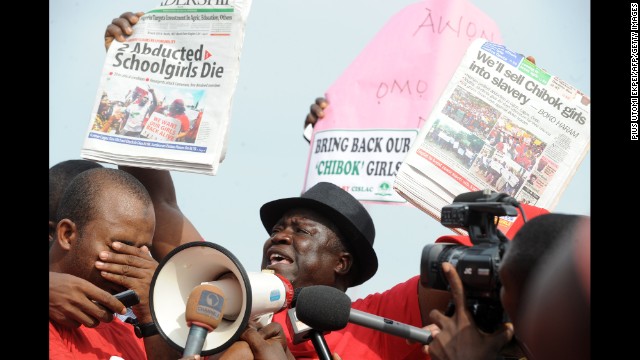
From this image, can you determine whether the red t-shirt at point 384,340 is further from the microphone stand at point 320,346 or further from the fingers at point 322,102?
the fingers at point 322,102

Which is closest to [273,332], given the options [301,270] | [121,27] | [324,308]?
[324,308]

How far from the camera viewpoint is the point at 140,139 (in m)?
4.18

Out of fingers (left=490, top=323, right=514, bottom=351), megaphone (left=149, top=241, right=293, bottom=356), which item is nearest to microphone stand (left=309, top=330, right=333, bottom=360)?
megaphone (left=149, top=241, right=293, bottom=356)

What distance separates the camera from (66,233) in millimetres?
3789

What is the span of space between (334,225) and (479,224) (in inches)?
84.2

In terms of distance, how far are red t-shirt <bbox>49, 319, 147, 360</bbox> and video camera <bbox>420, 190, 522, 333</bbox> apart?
1.47 m

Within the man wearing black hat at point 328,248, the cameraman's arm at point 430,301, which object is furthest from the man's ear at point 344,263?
the cameraman's arm at point 430,301

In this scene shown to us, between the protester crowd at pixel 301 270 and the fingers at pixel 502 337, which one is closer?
the protester crowd at pixel 301 270

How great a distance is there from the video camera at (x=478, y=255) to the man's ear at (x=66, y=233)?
1632 mm

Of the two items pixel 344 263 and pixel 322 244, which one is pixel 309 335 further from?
pixel 344 263

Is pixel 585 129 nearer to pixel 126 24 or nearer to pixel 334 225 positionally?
pixel 334 225

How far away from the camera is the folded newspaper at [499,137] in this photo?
4141mm

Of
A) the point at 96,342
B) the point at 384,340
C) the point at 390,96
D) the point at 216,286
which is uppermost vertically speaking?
the point at 390,96

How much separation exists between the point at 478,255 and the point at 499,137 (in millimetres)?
1656
